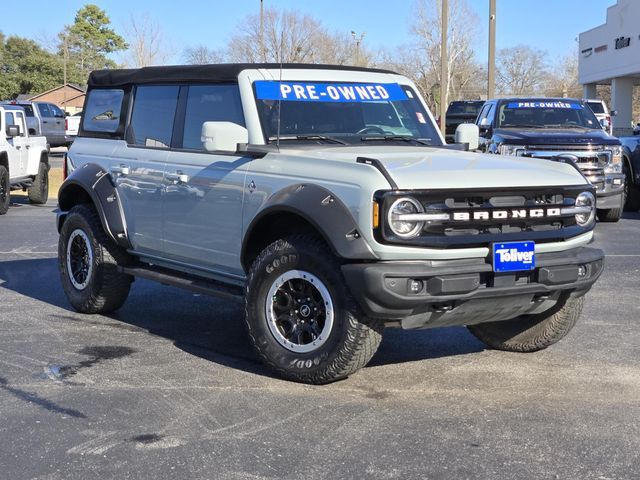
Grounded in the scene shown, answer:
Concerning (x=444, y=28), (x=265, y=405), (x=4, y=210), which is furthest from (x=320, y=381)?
(x=444, y=28)

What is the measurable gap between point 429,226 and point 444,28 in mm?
24962

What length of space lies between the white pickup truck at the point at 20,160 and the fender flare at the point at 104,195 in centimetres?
869

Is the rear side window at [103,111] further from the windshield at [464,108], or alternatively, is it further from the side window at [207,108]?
the windshield at [464,108]

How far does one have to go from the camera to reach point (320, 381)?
5.42 m

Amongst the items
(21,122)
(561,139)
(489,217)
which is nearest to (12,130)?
(21,122)

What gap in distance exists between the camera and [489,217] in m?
5.24

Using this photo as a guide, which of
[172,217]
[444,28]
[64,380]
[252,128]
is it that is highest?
[444,28]

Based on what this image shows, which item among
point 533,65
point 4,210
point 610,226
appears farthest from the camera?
point 533,65

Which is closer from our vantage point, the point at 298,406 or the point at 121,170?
the point at 298,406

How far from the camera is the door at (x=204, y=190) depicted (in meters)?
6.09

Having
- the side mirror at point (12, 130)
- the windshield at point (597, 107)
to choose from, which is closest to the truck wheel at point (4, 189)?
the side mirror at point (12, 130)

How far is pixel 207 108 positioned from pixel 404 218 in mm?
2208

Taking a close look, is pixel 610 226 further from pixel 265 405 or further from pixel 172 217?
pixel 265 405

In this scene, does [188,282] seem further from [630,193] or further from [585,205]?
[630,193]
